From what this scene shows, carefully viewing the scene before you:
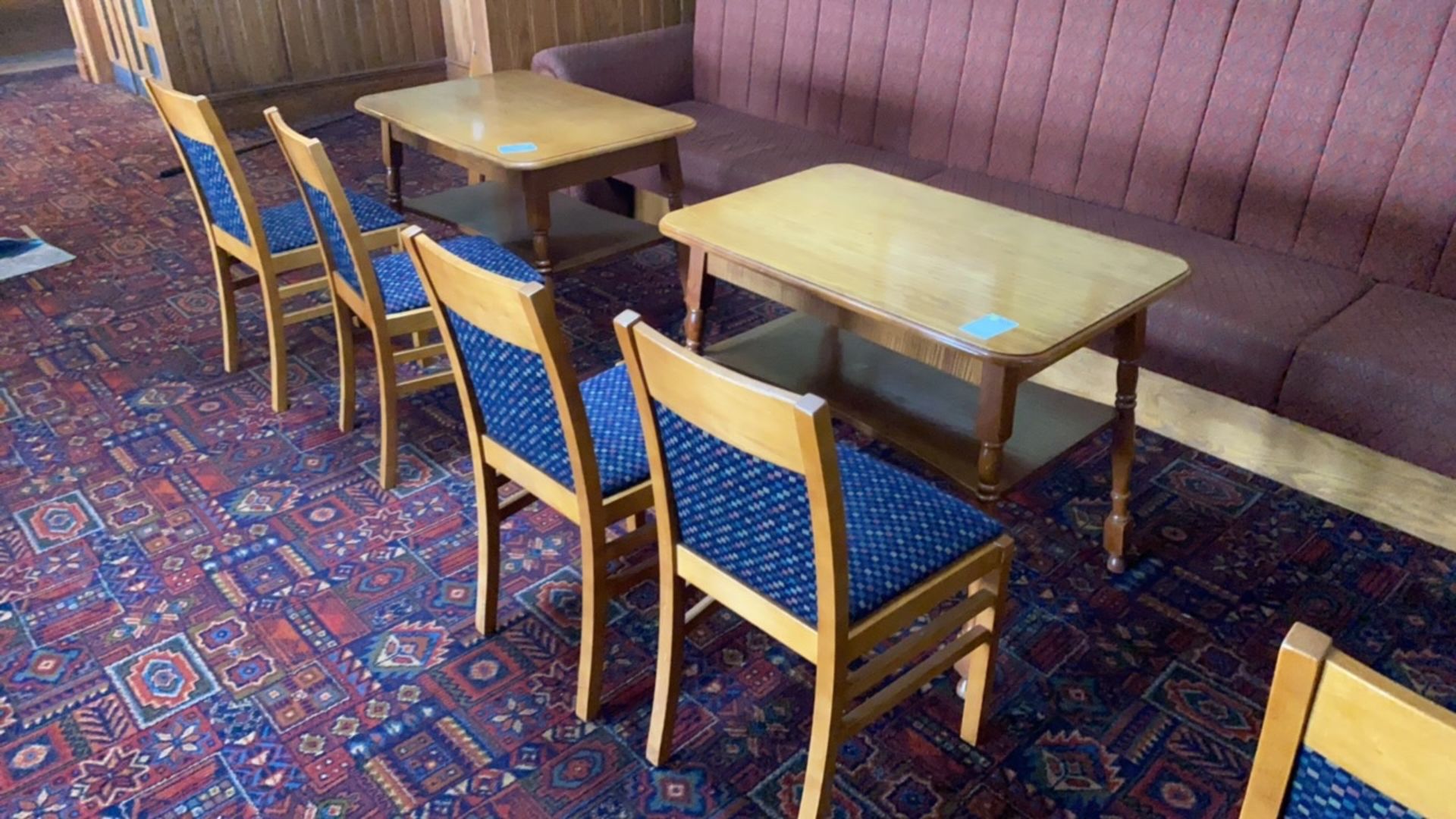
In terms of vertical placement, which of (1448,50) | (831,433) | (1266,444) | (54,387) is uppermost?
(1448,50)

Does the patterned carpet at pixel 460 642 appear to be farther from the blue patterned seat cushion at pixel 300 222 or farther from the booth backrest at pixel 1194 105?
the booth backrest at pixel 1194 105

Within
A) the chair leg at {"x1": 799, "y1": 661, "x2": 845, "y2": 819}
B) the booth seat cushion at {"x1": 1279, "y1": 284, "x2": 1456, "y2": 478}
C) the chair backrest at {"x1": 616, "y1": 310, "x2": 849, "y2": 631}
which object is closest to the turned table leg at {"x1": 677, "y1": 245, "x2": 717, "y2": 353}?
the chair backrest at {"x1": 616, "y1": 310, "x2": 849, "y2": 631}

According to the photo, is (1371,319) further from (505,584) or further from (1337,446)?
(505,584)

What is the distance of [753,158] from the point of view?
Answer: 3.17m

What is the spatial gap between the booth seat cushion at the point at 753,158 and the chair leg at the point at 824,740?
75.8 inches

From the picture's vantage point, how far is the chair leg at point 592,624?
5.37 feet

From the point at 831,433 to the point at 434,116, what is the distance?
216 centimetres

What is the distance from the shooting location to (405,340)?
297 centimetres

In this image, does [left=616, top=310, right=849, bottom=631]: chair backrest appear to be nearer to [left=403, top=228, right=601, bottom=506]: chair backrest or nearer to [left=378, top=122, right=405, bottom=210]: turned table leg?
[left=403, top=228, right=601, bottom=506]: chair backrest

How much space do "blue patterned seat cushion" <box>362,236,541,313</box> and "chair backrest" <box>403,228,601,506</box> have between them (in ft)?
2.10

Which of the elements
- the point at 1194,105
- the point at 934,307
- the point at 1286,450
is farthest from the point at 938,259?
the point at 1194,105

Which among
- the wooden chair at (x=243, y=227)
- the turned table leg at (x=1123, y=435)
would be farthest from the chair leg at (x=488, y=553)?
the turned table leg at (x=1123, y=435)

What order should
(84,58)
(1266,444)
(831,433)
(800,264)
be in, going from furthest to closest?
(84,58)
(1266,444)
(800,264)
(831,433)

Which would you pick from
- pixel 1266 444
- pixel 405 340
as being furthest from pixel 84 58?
pixel 1266 444
